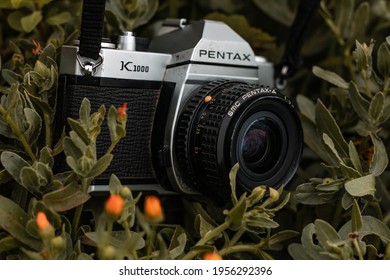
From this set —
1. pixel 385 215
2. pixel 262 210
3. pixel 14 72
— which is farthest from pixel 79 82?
pixel 385 215

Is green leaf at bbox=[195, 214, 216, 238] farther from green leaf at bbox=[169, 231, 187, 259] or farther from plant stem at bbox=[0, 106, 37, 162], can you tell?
plant stem at bbox=[0, 106, 37, 162]

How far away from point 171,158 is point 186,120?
0.14 feet

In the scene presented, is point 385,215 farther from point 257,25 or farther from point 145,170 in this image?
point 257,25

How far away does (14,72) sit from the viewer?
60cm

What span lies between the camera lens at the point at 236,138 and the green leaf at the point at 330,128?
22 mm

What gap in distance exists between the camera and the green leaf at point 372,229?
0.51m

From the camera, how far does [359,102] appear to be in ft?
1.88

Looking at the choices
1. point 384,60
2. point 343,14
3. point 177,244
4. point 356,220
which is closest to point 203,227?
point 177,244

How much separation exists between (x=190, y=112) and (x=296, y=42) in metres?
0.21

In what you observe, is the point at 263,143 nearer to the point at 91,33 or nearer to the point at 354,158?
the point at 354,158

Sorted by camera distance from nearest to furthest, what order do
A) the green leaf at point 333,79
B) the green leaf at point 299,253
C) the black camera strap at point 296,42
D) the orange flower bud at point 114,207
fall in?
1. the orange flower bud at point 114,207
2. the green leaf at point 299,253
3. the green leaf at point 333,79
4. the black camera strap at point 296,42

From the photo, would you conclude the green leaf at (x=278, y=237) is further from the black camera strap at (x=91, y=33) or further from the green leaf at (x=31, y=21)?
the green leaf at (x=31, y=21)

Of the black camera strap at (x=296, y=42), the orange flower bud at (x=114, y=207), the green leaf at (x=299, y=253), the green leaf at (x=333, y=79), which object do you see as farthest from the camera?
the black camera strap at (x=296, y=42)

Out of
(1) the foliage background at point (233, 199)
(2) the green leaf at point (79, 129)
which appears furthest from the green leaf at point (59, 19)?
(2) the green leaf at point (79, 129)
